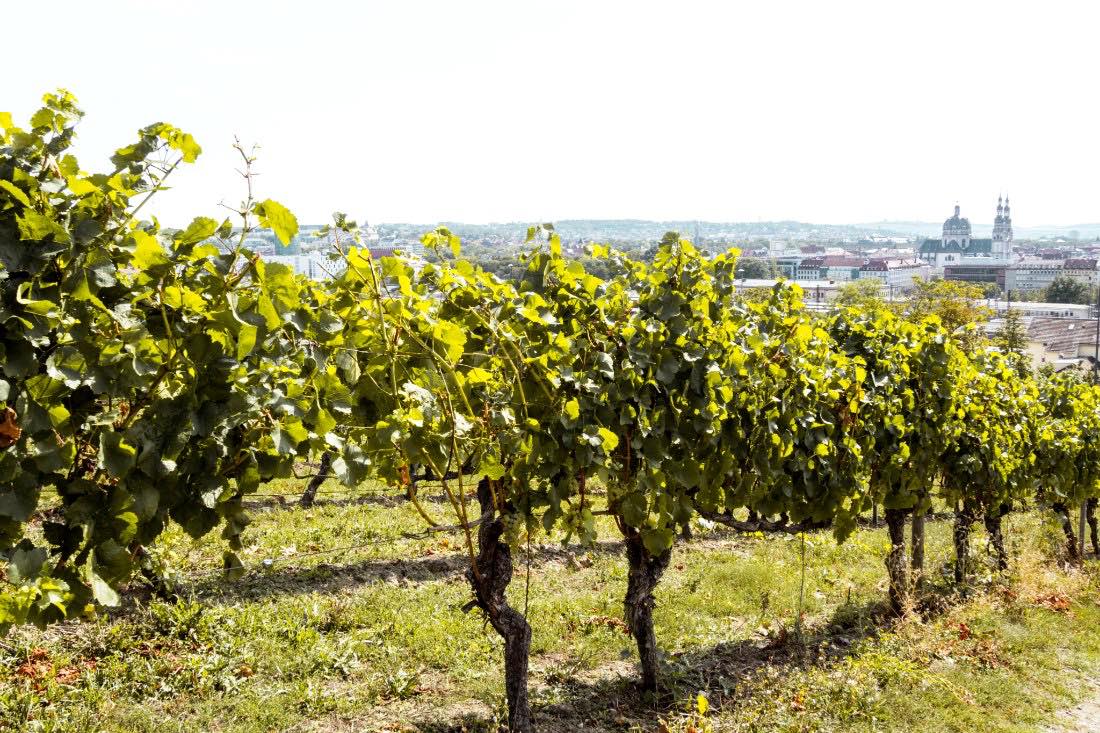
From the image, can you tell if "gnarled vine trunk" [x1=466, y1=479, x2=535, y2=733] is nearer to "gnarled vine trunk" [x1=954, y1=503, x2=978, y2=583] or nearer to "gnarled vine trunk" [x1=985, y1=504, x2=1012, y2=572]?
"gnarled vine trunk" [x1=954, y1=503, x2=978, y2=583]

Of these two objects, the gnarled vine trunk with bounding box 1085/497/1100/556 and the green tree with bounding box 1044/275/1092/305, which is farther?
the green tree with bounding box 1044/275/1092/305

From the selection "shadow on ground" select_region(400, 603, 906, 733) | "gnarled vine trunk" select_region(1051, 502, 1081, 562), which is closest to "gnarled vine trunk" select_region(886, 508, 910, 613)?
"shadow on ground" select_region(400, 603, 906, 733)

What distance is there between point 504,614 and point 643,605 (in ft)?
4.55

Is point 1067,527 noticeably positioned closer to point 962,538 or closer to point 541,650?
point 962,538

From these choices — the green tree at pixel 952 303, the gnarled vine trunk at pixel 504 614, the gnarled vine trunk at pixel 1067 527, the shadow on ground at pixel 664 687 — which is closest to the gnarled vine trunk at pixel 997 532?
the gnarled vine trunk at pixel 1067 527

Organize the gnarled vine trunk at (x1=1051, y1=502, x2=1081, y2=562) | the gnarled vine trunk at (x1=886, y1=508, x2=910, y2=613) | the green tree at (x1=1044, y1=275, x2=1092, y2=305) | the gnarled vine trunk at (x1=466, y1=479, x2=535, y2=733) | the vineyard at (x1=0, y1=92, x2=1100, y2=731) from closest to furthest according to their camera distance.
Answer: the vineyard at (x1=0, y1=92, x2=1100, y2=731), the gnarled vine trunk at (x1=466, y1=479, x2=535, y2=733), the gnarled vine trunk at (x1=886, y1=508, x2=910, y2=613), the gnarled vine trunk at (x1=1051, y1=502, x2=1081, y2=562), the green tree at (x1=1044, y1=275, x2=1092, y2=305)

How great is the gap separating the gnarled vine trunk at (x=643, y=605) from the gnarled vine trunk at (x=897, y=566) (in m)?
3.21

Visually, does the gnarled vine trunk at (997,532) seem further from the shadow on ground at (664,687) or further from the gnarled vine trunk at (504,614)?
the gnarled vine trunk at (504,614)

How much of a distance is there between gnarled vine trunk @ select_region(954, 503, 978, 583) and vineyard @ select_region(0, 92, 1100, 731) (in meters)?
0.09

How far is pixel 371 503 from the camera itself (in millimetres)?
12297

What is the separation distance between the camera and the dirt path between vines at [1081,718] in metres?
6.17

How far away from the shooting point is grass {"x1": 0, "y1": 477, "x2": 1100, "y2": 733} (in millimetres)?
5441

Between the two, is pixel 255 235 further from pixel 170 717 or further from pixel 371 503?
pixel 371 503

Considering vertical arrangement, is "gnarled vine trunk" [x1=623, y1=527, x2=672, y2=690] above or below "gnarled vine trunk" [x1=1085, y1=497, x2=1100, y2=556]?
above
